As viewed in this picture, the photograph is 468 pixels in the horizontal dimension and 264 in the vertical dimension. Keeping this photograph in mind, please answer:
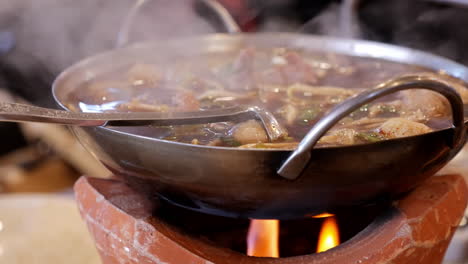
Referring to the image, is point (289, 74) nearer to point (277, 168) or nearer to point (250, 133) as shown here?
point (250, 133)

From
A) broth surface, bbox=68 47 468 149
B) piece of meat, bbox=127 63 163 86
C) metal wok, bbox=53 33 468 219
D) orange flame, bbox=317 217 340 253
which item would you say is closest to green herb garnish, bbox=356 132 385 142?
broth surface, bbox=68 47 468 149

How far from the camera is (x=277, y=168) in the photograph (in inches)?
49.4

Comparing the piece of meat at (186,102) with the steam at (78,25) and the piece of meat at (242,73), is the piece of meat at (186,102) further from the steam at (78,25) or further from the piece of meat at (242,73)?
the steam at (78,25)

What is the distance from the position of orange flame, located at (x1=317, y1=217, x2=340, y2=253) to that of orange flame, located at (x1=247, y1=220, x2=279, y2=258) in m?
0.18

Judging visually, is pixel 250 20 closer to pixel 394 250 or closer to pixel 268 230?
pixel 268 230

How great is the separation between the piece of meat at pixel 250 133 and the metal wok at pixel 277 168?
183 millimetres

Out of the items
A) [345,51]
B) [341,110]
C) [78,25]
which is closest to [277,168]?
[341,110]

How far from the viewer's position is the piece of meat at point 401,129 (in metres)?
1.45

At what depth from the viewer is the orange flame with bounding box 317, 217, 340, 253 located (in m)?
1.83

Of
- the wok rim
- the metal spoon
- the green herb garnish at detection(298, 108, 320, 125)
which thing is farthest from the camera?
the wok rim

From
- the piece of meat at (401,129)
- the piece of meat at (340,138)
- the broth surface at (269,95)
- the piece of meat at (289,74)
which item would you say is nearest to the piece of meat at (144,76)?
the broth surface at (269,95)

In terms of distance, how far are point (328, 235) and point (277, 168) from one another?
72 cm

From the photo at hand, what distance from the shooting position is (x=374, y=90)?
3.88 ft

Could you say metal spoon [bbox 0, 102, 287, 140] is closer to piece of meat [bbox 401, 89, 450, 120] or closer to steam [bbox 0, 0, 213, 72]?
piece of meat [bbox 401, 89, 450, 120]
